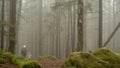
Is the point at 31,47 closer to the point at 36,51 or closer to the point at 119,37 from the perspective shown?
the point at 36,51

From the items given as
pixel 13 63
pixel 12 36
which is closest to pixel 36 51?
pixel 12 36

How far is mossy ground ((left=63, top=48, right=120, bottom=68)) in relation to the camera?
9.02 metres

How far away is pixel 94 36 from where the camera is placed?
64.4 m

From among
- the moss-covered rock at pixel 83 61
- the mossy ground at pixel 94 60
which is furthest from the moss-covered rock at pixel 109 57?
the moss-covered rock at pixel 83 61

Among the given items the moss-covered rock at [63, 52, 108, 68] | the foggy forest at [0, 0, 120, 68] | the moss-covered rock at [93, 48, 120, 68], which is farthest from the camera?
the foggy forest at [0, 0, 120, 68]

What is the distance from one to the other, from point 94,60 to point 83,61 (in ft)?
1.70

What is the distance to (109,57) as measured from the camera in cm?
974

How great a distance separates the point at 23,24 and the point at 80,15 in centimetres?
5536

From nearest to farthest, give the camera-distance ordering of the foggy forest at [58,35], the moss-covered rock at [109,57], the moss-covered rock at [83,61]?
the moss-covered rock at [83,61] → the moss-covered rock at [109,57] → the foggy forest at [58,35]

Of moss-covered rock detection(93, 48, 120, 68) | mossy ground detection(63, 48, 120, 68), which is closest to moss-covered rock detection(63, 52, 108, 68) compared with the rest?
mossy ground detection(63, 48, 120, 68)

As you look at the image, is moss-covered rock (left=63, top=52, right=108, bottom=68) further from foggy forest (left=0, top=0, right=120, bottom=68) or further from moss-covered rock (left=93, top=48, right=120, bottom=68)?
moss-covered rock (left=93, top=48, right=120, bottom=68)

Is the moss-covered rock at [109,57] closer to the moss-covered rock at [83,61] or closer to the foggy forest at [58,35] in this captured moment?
the foggy forest at [58,35]

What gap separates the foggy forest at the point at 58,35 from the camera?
970 centimetres

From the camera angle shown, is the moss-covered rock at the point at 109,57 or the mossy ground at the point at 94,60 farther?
the moss-covered rock at the point at 109,57
